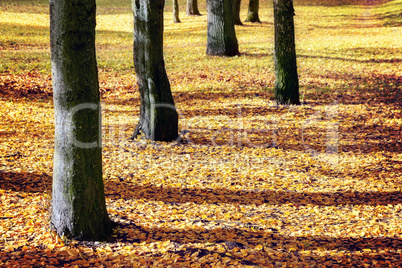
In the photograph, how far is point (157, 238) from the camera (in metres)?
4.93

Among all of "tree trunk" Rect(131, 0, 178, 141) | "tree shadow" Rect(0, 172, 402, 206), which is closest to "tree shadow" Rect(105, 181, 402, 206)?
"tree shadow" Rect(0, 172, 402, 206)

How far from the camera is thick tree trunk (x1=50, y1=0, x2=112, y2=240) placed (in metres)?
4.20

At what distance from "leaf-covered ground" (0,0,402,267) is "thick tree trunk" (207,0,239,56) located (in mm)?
650

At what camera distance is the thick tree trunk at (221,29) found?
1555 centimetres

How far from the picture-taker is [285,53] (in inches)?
399

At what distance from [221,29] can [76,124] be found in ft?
40.3

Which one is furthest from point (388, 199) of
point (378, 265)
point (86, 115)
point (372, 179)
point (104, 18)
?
point (104, 18)

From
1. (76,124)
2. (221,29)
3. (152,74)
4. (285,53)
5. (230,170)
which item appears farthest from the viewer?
(221,29)

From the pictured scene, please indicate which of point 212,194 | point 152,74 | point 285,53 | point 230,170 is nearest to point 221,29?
point 285,53

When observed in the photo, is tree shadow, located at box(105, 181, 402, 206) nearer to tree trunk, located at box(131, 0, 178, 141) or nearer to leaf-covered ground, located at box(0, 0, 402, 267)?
leaf-covered ground, located at box(0, 0, 402, 267)

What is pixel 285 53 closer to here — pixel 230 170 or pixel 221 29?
pixel 230 170

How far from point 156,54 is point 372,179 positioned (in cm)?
450

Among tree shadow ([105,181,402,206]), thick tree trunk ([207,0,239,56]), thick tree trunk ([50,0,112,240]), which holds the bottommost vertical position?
tree shadow ([105,181,402,206])

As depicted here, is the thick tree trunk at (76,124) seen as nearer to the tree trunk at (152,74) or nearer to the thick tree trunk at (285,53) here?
the tree trunk at (152,74)
